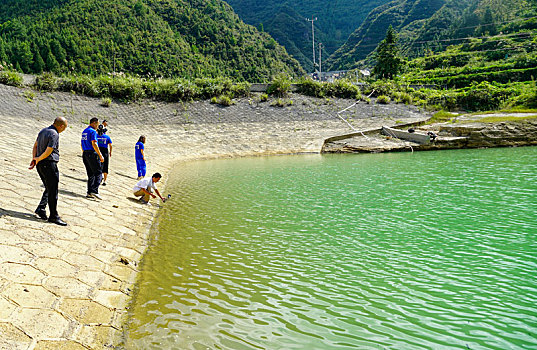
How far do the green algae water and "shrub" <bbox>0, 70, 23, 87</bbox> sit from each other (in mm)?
21611

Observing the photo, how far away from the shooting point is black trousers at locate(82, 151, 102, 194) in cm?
905

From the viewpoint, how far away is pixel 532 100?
105 ft

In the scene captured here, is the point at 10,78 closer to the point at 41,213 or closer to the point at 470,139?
the point at 41,213

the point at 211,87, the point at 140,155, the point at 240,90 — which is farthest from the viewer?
the point at 240,90

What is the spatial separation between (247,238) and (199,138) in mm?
19967

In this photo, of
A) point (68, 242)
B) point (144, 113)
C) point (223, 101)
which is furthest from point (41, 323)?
point (223, 101)

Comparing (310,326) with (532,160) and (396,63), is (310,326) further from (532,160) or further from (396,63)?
(396,63)

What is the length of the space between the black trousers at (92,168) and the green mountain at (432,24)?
93.4 meters

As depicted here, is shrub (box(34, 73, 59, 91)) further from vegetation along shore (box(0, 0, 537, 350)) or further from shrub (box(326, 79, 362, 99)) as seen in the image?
shrub (box(326, 79, 362, 99))

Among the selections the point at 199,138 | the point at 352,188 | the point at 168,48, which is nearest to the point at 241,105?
the point at 199,138

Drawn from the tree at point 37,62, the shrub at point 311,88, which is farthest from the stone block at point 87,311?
the tree at point 37,62

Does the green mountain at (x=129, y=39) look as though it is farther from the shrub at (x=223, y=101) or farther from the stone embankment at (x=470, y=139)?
the stone embankment at (x=470, y=139)

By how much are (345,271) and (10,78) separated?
28979 millimetres

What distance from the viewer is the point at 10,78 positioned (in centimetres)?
2481
